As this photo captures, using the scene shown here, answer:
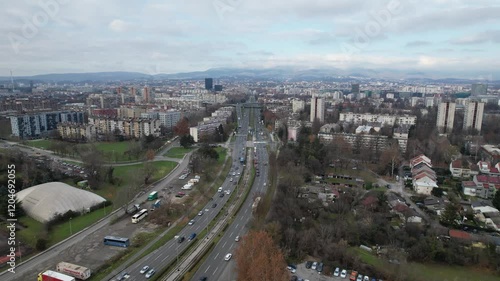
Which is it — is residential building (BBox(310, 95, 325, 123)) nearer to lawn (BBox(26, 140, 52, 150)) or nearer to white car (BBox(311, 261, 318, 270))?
lawn (BBox(26, 140, 52, 150))

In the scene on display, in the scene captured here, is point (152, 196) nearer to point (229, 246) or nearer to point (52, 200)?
point (52, 200)

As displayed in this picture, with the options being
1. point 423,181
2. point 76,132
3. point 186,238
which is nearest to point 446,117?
point 423,181

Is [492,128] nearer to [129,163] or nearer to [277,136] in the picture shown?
[277,136]

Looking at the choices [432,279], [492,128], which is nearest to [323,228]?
[432,279]

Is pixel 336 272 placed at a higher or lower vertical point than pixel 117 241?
lower

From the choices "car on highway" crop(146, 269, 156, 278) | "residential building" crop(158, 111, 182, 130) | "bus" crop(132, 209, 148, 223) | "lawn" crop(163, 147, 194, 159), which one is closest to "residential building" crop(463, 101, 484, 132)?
"lawn" crop(163, 147, 194, 159)

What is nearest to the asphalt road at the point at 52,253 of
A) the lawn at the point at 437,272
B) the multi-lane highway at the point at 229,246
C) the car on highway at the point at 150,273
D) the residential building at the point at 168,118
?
the car on highway at the point at 150,273
